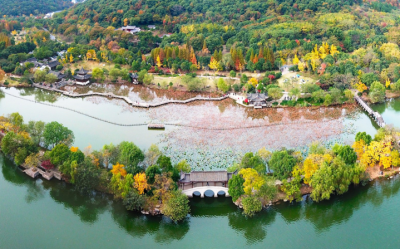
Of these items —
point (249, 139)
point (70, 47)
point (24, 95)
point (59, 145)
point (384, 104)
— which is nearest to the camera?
point (59, 145)

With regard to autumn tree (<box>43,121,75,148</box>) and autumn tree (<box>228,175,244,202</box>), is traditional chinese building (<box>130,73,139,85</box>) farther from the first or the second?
autumn tree (<box>228,175,244,202</box>)

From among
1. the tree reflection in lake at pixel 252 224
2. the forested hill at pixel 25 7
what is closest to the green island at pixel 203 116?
the tree reflection in lake at pixel 252 224

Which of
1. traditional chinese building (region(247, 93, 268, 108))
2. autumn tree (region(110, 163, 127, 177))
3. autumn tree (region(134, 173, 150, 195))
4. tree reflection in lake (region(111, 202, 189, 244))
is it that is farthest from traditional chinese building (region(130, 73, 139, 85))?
tree reflection in lake (region(111, 202, 189, 244))

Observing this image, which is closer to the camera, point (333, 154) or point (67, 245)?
point (67, 245)

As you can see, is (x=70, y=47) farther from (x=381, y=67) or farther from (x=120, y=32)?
(x=381, y=67)

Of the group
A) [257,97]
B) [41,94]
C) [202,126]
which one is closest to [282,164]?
[202,126]

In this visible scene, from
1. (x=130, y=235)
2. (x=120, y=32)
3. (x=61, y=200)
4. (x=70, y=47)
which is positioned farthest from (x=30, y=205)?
(x=120, y=32)

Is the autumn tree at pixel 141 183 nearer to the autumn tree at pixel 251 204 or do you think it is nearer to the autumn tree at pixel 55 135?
the autumn tree at pixel 251 204
